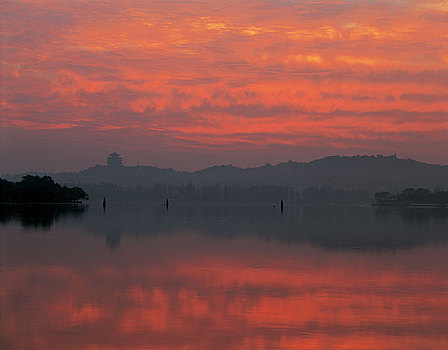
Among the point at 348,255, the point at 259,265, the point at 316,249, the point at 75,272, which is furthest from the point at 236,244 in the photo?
the point at 75,272

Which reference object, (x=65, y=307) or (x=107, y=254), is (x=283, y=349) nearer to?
(x=65, y=307)

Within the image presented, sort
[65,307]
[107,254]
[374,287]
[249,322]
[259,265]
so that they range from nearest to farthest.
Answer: [249,322] < [65,307] < [374,287] < [259,265] < [107,254]

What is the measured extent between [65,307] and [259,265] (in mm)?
17703

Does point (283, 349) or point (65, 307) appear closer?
point (283, 349)

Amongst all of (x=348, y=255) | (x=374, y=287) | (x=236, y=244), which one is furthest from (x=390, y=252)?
(x=374, y=287)

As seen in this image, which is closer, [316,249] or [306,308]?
[306,308]

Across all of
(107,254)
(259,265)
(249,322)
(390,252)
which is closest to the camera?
(249,322)

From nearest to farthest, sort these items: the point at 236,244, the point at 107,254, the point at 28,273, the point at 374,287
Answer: the point at 374,287 → the point at 28,273 → the point at 107,254 → the point at 236,244

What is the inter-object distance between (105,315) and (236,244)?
1375 inches

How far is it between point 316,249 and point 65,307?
103 ft

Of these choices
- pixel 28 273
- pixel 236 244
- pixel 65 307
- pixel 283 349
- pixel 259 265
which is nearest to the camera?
pixel 283 349

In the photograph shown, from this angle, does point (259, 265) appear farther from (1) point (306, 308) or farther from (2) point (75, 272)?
(1) point (306, 308)

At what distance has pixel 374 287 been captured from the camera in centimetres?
3347

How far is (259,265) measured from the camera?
139ft
